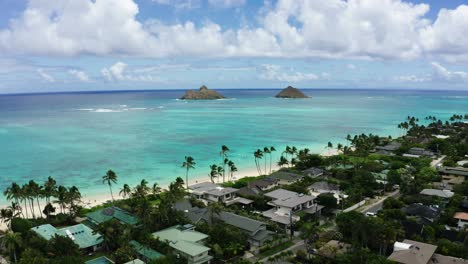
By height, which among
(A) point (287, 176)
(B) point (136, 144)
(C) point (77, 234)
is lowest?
(A) point (287, 176)

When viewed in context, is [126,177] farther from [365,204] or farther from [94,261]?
[365,204]

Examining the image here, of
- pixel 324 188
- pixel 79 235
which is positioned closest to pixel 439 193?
pixel 324 188

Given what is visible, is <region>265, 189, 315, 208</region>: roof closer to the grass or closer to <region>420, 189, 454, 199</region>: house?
the grass

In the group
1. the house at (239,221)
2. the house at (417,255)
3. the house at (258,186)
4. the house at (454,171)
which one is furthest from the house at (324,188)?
the house at (454,171)

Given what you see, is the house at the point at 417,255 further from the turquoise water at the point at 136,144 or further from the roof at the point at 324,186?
the turquoise water at the point at 136,144

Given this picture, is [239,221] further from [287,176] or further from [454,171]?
[454,171]

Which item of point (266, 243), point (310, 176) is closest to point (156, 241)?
point (266, 243)

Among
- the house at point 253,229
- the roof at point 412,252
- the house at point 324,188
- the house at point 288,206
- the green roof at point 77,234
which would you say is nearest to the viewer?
the roof at point 412,252
